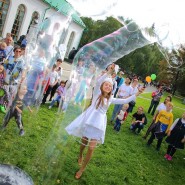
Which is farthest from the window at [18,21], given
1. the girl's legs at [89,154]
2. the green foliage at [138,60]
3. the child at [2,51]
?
the green foliage at [138,60]

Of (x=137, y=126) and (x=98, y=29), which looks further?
(x=98, y=29)

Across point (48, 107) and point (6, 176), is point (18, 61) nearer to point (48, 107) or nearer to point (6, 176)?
point (48, 107)

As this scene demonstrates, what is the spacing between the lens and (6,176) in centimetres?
295

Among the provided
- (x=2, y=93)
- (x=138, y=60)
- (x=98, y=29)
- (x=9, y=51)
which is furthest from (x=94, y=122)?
(x=138, y=60)

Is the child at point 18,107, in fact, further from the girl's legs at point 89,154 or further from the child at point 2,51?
the child at point 2,51

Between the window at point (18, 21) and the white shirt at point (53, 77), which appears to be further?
the window at point (18, 21)

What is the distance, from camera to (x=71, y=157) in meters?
5.61

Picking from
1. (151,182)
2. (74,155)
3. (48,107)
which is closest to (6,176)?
(74,155)

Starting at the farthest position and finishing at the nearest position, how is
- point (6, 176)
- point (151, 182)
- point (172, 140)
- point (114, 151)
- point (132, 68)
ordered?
point (132, 68) < point (172, 140) < point (114, 151) < point (151, 182) < point (6, 176)

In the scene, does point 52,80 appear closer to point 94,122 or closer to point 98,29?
point 94,122

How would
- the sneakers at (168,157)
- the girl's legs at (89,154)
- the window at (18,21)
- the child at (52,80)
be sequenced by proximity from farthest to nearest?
the window at (18,21) < the child at (52,80) < the sneakers at (168,157) < the girl's legs at (89,154)

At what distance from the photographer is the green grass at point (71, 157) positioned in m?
4.56

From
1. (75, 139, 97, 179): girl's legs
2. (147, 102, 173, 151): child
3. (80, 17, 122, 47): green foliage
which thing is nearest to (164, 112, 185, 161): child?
(147, 102, 173, 151): child

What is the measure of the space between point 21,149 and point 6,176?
A: 2165mm
